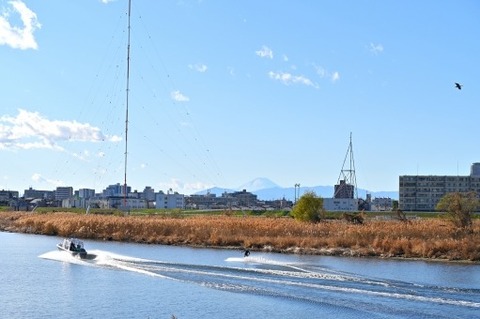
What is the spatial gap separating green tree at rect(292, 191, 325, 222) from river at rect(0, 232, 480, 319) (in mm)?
28671

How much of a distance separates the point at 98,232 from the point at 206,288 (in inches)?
2032

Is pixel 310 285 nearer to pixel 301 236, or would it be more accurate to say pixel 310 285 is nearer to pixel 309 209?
pixel 301 236

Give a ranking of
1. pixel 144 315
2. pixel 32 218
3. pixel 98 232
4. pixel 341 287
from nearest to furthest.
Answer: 1. pixel 144 315
2. pixel 341 287
3. pixel 98 232
4. pixel 32 218

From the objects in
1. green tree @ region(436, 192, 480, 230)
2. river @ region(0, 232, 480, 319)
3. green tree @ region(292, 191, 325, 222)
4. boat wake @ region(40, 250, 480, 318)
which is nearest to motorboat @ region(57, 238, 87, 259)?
river @ region(0, 232, 480, 319)

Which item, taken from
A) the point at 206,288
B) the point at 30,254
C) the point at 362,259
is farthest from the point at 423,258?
the point at 30,254

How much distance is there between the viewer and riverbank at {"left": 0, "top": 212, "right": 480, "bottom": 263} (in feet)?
213

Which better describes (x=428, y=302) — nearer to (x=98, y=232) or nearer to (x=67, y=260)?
(x=67, y=260)

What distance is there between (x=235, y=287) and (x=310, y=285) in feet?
15.6

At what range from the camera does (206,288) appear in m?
45.4

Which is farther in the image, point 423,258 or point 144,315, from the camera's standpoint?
point 423,258

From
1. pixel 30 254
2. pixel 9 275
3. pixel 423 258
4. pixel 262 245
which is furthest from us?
pixel 262 245

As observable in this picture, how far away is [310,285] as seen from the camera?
43.9 meters

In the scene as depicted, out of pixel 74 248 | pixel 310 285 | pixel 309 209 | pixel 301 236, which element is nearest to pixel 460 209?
pixel 301 236

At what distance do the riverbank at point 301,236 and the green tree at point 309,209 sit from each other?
944 cm
